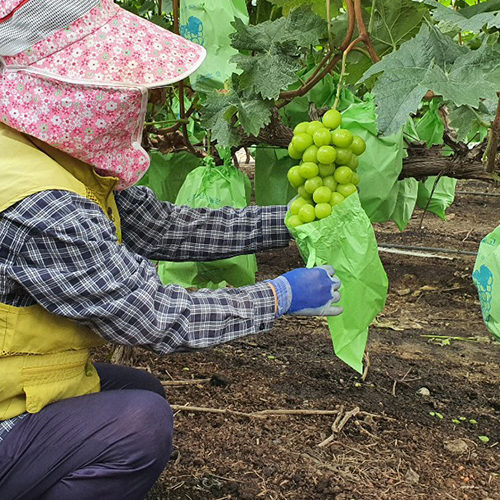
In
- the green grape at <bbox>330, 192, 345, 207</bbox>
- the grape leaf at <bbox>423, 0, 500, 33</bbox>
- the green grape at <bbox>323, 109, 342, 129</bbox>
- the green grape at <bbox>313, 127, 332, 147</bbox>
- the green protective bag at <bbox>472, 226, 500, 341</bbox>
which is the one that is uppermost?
the grape leaf at <bbox>423, 0, 500, 33</bbox>

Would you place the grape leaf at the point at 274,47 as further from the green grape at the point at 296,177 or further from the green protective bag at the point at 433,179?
the green protective bag at the point at 433,179

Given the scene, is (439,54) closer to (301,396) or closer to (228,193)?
(228,193)

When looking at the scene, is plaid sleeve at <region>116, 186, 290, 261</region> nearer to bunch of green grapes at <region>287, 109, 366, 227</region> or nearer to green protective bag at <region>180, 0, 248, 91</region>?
bunch of green grapes at <region>287, 109, 366, 227</region>

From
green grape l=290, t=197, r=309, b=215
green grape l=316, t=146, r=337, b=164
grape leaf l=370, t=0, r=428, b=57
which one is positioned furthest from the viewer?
grape leaf l=370, t=0, r=428, b=57

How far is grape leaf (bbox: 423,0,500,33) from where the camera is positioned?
1585mm

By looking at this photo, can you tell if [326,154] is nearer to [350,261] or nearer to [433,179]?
[350,261]

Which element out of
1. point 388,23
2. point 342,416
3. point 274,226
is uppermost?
point 388,23

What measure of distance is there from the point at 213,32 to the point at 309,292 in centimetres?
109

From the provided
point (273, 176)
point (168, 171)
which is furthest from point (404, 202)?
point (168, 171)

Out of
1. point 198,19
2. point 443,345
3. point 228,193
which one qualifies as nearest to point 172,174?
point 228,193

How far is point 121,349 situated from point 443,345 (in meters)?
1.60

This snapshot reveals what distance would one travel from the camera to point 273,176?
9.12 ft

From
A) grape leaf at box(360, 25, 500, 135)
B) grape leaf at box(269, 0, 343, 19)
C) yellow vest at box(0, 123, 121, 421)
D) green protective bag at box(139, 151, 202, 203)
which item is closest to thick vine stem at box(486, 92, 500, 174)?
grape leaf at box(360, 25, 500, 135)

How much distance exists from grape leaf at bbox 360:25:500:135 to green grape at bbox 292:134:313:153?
283 mm
